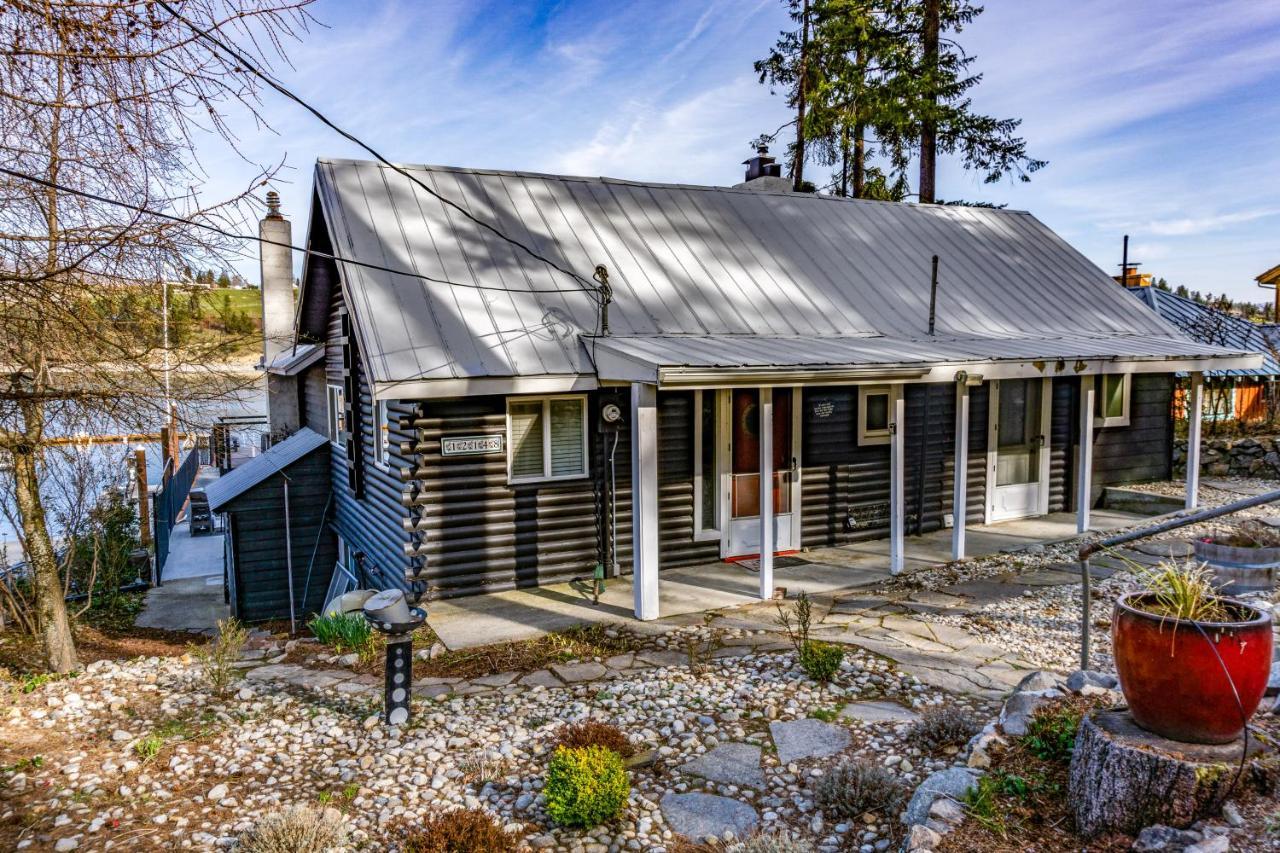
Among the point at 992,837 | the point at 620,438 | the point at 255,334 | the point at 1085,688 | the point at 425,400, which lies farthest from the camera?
the point at 620,438

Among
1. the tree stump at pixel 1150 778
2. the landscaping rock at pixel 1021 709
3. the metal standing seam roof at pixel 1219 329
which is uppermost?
the metal standing seam roof at pixel 1219 329

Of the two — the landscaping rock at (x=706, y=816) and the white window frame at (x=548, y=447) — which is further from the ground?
the white window frame at (x=548, y=447)

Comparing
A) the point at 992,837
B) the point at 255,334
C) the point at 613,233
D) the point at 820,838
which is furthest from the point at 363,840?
the point at 613,233

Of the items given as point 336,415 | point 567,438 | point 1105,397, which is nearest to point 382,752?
point 567,438

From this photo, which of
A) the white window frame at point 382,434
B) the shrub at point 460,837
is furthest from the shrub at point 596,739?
the white window frame at point 382,434

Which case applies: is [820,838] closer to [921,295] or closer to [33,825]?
[33,825]

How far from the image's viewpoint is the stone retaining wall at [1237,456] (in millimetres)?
14320

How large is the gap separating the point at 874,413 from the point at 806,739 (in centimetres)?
615

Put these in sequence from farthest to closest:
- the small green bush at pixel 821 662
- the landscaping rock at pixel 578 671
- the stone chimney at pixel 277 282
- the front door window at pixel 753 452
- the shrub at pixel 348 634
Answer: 1. the stone chimney at pixel 277 282
2. the front door window at pixel 753 452
3. the shrub at pixel 348 634
4. the landscaping rock at pixel 578 671
5. the small green bush at pixel 821 662

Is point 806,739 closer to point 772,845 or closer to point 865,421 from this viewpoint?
point 772,845

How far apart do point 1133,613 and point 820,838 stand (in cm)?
177

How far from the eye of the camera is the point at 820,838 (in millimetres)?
3775

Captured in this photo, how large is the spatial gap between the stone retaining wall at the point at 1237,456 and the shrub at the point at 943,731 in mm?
12284

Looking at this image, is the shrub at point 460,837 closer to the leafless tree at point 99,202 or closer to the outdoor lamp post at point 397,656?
the outdoor lamp post at point 397,656
